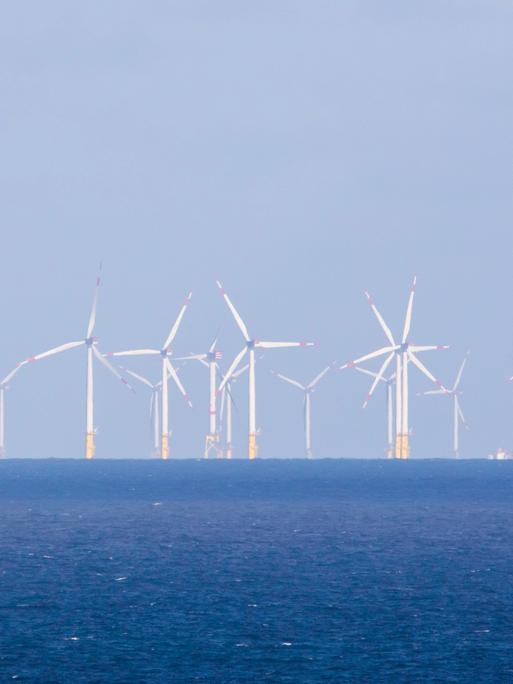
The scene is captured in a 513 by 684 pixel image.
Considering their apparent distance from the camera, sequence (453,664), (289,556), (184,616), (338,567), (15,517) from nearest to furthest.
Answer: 1. (453,664)
2. (184,616)
3. (338,567)
4. (289,556)
5. (15,517)

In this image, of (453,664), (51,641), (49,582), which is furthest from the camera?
(49,582)

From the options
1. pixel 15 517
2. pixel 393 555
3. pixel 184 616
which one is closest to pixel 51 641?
pixel 184 616

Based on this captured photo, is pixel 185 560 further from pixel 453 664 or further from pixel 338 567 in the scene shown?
pixel 453 664

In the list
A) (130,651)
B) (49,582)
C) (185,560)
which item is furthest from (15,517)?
(130,651)

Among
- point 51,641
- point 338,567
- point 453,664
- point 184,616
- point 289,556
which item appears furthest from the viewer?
point 289,556

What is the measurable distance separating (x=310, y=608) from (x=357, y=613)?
339 centimetres

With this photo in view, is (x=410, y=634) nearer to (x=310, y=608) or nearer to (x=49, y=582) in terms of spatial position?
(x=310, y=608)

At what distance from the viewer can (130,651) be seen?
81.6 meters

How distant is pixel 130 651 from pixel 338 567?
3947 cm

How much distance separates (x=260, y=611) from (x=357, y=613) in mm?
5715

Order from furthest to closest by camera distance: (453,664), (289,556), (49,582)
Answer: (289,556) < (49,582) < (453,664)

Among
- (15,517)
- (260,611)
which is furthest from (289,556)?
(15,517)

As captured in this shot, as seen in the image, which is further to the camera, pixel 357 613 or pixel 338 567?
pixel 338 567

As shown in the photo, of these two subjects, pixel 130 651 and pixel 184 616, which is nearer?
pixel 130 651
